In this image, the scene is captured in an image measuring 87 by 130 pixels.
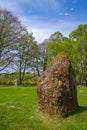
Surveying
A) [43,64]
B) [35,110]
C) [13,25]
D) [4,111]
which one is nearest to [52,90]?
[35,110]

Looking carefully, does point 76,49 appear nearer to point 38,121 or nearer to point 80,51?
point 80,51

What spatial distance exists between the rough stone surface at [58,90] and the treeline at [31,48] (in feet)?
96.0

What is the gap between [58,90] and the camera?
33.9 ft

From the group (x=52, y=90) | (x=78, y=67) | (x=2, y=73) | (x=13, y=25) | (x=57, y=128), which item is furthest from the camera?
(x=78, y=67)

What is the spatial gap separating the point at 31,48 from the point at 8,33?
10.8m

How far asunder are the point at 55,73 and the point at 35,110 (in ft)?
6.75

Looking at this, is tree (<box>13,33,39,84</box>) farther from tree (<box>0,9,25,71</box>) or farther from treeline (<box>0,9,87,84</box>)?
tree (<box>0,9,25,71</box>)

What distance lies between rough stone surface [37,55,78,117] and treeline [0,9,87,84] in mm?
29266

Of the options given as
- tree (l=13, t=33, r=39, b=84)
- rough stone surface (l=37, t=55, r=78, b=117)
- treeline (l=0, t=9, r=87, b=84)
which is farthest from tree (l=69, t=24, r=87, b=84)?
rough stone surface (l=37, t=55, r=78, b=117)

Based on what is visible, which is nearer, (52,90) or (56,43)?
(52,90)

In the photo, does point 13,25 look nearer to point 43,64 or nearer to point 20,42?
point 20,42

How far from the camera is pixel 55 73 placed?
10773 mm

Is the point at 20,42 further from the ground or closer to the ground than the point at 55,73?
further from the ground

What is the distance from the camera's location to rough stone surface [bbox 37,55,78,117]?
10281mm
